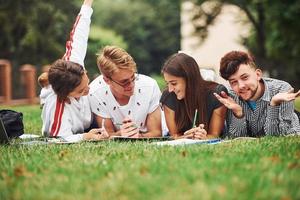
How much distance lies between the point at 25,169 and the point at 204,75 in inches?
148

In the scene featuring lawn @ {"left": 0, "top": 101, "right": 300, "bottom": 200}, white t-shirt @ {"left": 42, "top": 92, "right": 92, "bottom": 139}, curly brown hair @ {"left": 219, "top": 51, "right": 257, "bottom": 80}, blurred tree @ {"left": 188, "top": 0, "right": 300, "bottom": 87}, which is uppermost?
blurred tree @ {"left": 188, "top": 0, "right": 300, "bottom": 87}

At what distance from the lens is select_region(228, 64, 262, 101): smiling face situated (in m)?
6.94

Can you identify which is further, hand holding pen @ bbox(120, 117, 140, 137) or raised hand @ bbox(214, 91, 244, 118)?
hand holding pen @ bbox(120, 117, 140, 137)

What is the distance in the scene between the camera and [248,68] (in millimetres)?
6969

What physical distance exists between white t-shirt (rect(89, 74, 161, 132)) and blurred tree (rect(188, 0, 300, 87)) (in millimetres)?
10968

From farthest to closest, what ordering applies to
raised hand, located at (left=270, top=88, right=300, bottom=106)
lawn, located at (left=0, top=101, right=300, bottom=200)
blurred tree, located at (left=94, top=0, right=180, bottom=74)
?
blurred tree, located at (left=94, top=0, right=180, bottom=74) → raised hand, located at (left=270, top=88, right=300, bottom=106) → lawn, located at (left=0, top=101, right=300, bottom=200)

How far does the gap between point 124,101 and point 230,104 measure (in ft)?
4.76

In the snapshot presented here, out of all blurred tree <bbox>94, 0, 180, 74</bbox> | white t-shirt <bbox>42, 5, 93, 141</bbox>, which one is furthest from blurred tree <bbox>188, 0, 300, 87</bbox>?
blurred tree <bbox>94, 0, 180, 74</bbox>

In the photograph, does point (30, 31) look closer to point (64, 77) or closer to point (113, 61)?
point (64, 77)

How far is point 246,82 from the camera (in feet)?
22.8

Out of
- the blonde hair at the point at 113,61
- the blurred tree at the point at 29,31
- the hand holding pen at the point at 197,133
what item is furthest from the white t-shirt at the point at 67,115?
the blurred tree at the point at 29,31

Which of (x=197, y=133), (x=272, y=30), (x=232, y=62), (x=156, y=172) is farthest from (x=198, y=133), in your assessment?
(x=272, y=30)

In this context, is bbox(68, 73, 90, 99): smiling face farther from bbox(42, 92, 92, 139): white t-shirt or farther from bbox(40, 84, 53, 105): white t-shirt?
bbox(40, 84, 53, 105): white t-shirt

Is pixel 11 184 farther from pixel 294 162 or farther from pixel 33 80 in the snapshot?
pixel 33 80
